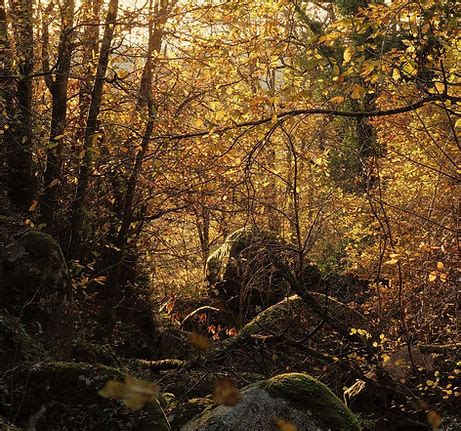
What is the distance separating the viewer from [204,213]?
10695 mm

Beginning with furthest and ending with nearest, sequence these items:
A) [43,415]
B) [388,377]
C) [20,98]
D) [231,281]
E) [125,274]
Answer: [231,281] < [125,274] < [20,98] < [388,377] < [43,415]

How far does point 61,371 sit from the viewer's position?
499cm

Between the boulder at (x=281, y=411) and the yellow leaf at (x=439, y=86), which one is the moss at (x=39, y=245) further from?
the yellow leaf at (x=439, y=86)

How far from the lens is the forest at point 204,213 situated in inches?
218

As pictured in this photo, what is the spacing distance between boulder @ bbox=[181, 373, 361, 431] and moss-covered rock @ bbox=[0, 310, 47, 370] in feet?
7.21

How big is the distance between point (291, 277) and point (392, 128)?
805 centimetres

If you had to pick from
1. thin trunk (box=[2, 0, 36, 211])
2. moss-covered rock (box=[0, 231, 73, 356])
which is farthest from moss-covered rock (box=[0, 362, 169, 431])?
thin trunk (box=[2, 0, 36, 211])

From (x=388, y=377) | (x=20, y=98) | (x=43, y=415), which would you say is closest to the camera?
(x=43, y=415)

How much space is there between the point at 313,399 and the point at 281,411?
38cm

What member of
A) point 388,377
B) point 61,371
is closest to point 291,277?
point 388,377

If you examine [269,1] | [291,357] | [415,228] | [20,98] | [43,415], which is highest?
[269,1]

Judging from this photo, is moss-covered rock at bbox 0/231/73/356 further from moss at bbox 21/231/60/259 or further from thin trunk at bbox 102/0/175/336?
thin trunk at bbox 102/0/175/336

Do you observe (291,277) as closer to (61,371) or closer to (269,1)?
(269,1)

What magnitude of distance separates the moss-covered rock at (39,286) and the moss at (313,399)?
3584mm
